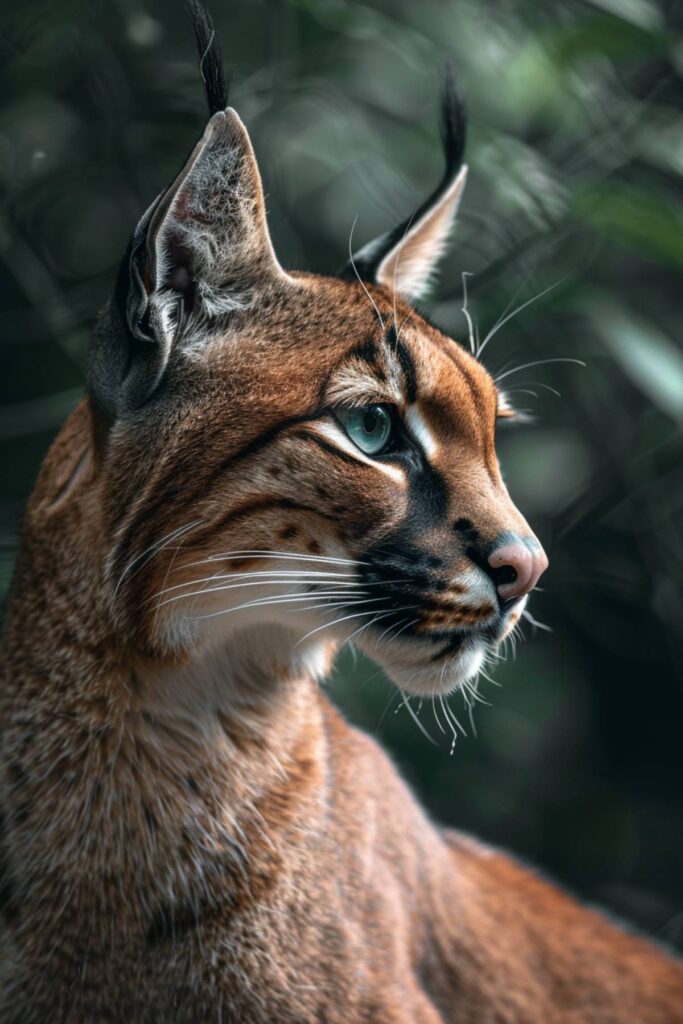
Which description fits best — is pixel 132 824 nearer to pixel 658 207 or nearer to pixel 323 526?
pixel 323 526

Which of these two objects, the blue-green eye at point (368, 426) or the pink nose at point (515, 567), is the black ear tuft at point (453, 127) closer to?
the blue-green eye at point (368, 426)

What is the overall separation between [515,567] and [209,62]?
1015 mm

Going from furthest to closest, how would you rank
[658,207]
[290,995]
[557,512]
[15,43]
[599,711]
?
[599,711], [557,512], [15,43], [658,207], [290,995]

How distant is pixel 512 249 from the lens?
4.25 m

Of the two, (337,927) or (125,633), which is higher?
(125,633)

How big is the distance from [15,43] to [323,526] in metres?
2.63

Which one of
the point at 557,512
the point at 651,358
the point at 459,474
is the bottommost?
the point at 557,512

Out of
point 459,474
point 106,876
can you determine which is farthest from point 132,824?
point 459,474

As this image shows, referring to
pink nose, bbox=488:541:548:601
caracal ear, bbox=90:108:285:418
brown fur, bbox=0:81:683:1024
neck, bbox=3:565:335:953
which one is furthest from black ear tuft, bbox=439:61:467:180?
neck, bbox=3:565:335:953

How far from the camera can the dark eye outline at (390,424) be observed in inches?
84.8

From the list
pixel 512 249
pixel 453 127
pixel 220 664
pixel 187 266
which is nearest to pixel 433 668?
pixel 220 664

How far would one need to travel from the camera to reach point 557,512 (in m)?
4.61

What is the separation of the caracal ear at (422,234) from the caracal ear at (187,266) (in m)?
0.39

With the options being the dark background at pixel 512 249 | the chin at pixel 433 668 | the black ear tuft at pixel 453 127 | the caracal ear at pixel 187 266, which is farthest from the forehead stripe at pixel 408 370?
the dark background at pixel 512 249
